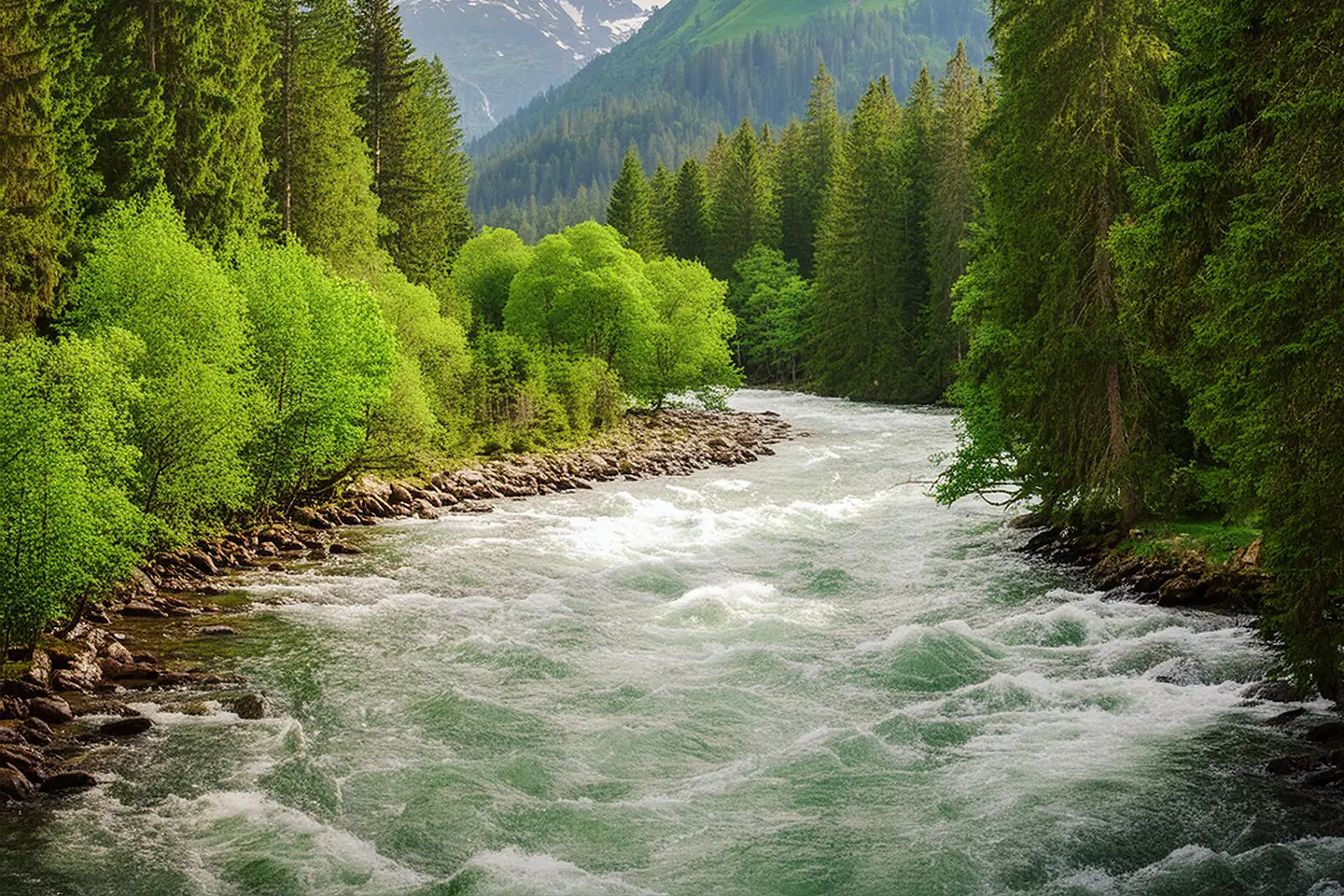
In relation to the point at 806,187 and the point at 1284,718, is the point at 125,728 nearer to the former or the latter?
the point at 1284,718

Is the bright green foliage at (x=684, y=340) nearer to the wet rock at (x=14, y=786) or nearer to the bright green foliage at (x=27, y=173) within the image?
the bright green foliage at (x=27, y=173)

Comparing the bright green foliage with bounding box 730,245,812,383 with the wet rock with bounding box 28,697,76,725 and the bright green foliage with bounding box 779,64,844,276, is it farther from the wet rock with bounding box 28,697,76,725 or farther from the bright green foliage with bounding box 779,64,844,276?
the wet rock with bounding box 28,697,76,725

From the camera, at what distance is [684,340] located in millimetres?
54031

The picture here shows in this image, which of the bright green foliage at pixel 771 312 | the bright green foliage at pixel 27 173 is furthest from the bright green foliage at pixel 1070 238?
the bright green foliage at pixel 771 312

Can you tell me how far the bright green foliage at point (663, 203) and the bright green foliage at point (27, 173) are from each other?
69481 millimetres

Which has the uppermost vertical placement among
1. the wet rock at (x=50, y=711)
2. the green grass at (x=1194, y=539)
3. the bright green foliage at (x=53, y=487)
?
the bright green foliage at (x=53, y=487)

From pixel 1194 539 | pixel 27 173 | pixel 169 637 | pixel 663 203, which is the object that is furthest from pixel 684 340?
pixel 663 203

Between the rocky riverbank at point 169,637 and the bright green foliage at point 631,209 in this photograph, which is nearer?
the rocky riverbank at point 169,637

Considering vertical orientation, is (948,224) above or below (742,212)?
below

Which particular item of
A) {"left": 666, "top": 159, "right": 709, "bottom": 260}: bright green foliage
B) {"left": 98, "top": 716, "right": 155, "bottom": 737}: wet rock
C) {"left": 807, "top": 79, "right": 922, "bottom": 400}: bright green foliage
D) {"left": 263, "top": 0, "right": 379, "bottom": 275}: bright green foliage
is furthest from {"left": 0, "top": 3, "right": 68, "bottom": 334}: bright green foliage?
{"left": 666, "top": 159, "right": 709, "bottom": 260}: bright green foliage

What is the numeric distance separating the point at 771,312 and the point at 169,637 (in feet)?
228

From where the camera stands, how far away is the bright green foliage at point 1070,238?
20109mm

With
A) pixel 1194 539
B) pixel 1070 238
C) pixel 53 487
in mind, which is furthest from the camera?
pixel 1070 238

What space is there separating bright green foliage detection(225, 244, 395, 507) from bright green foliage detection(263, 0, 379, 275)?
38.0 ft
